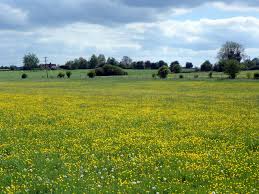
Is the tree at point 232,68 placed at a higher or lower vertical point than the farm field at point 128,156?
higher

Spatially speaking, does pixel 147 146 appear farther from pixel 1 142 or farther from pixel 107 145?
pixel 1 142

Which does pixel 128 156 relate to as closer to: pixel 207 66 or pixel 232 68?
pixel 232 68

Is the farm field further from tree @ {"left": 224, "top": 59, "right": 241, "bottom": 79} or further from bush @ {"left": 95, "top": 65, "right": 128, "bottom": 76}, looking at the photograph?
bush @ {"left": 95, "top": 65, "right": 128, "bottom": 76}

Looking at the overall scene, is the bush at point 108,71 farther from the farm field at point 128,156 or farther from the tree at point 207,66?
the farm field at point 128,156

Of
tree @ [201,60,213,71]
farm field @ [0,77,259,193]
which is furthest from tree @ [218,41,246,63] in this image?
farm field @ [0,77,259,193]

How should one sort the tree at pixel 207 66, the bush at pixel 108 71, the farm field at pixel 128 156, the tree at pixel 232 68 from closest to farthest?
the farm field at pixel 128 156
the tree at pixel 232 68
the bush at pixel 108 71
the tree at pixel 207 66

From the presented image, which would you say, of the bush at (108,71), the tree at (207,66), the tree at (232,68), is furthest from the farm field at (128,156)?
the tree at (207,66)

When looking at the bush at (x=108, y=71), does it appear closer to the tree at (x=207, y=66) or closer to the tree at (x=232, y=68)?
the tree at (x=207, y=66)

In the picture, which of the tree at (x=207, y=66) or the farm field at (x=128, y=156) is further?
the tree at (x=207, y=66)

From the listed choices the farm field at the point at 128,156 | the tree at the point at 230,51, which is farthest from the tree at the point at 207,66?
the farm field at the point at 128,156

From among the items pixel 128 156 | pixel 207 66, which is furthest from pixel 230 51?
pixel 128 156

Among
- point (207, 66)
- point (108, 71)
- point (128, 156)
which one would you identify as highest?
point (207, 66)

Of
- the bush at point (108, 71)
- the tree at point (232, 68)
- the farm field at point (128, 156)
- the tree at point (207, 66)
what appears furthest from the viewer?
the tree at point (207, 66)

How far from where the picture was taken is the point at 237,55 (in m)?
183
